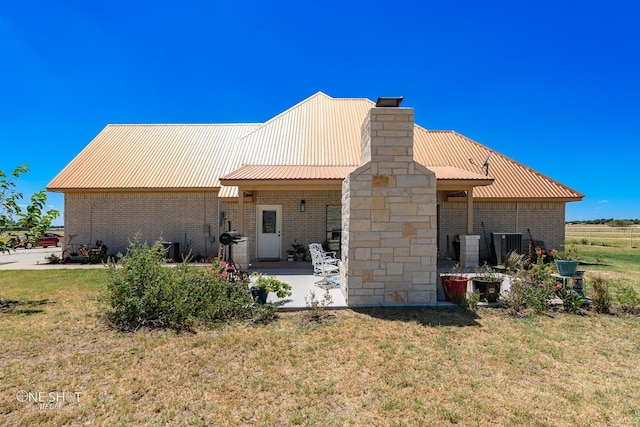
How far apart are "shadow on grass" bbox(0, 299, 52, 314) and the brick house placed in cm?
466

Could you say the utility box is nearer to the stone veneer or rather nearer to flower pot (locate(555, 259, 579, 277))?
flower pot (locate(555, 259, 579, 277))

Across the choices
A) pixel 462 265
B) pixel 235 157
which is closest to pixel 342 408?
pixel 462 265

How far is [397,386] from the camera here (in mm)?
3436

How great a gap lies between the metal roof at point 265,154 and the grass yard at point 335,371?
697 centimetres

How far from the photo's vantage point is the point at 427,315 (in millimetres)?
5812

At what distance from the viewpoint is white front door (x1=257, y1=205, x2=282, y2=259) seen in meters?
13.1

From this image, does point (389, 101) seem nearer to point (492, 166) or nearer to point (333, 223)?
point (333, 223)

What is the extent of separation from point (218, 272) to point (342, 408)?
12.7 feet

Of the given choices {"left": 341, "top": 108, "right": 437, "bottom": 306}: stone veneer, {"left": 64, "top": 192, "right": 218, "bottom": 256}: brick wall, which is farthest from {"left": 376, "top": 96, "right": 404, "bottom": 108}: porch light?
{"left": 64, "top": 192, "right": 218, "bottom": 256}: brick wall

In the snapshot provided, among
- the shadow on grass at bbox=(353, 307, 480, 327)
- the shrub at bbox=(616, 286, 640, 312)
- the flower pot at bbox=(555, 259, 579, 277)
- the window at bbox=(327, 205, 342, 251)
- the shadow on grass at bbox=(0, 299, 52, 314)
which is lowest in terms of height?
the shadow on grass at bbox=(0, 299, 52, 314)

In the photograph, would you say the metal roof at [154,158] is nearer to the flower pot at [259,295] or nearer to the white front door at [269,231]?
the white front door at [269,231]

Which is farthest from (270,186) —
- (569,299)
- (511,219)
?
(511,219)

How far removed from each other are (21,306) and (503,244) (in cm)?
1391

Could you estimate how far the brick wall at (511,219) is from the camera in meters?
13.2
